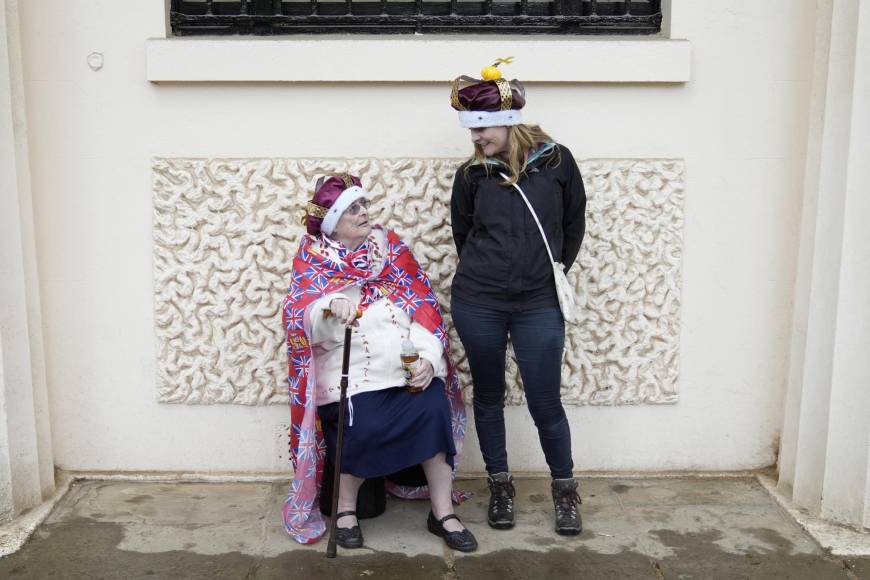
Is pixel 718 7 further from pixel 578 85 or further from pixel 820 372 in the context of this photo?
pixel 820 372

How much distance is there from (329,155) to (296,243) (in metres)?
0.38

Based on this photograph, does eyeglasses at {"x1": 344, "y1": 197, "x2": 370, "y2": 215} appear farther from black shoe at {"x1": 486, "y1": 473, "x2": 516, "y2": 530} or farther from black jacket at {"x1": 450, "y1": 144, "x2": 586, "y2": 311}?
black shoe at {"x1": 486, "y1": 473, "x2": 516, "y2": 530}

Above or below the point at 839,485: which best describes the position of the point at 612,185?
above

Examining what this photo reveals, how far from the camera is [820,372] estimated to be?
4.04 m

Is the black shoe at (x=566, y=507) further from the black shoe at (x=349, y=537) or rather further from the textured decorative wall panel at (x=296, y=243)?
the black shoe at (x=349, y=537)

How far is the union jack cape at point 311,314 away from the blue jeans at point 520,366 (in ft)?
0.47

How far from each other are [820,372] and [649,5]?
64.0 inches

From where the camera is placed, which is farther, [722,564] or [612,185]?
[612,185]

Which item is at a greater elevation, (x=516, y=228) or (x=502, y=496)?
(x=516, y=228)

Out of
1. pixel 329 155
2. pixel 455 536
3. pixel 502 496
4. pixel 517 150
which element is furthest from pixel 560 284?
pixel 329 155

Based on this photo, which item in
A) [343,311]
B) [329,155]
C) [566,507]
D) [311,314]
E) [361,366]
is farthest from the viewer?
[329,155]

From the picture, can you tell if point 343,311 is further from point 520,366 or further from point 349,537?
point 349,537

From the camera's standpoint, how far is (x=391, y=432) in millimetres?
3822

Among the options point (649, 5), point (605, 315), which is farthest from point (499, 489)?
point (649, 5)
